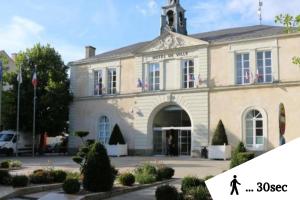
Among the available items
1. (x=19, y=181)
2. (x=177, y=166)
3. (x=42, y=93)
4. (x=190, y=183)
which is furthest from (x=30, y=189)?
(x=42, y=93)

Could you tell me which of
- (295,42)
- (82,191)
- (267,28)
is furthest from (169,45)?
(82,191)

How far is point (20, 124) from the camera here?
3775 centimetres

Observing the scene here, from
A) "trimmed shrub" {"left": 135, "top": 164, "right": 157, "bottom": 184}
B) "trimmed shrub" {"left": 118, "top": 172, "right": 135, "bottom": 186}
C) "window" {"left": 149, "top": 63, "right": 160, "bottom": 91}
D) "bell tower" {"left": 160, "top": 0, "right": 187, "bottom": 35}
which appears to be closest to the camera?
"trimmed shrub" {"left": 118, "top": 172, "right": 135, "bottom": 186}

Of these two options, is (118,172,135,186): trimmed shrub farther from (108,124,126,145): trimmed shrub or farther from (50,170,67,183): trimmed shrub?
(108,124,126,145): trimmed shrub

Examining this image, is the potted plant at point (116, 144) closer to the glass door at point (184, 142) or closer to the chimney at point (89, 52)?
the glass door at point (184, 142)

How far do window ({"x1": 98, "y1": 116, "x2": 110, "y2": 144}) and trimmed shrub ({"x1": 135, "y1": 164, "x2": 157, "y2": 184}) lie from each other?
21.1 m

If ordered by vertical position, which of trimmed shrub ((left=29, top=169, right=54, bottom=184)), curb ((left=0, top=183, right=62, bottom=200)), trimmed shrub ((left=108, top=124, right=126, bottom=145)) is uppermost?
trimmed shrub ((left=108, top=124, right=126, bottom=145))

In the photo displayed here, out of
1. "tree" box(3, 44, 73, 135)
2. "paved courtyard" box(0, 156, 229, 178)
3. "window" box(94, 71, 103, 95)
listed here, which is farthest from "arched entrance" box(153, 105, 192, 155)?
"tree" box(3, 44, 73, 135)

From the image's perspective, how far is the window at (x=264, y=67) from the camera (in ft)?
Answer: 95.1

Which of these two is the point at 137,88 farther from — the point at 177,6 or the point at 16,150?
the point at 16,150

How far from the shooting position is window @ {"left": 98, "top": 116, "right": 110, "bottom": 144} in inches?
1415

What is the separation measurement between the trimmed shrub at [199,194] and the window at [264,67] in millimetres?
20451

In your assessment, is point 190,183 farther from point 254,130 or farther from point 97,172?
point 254,130

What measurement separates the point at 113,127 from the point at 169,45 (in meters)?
7.93
